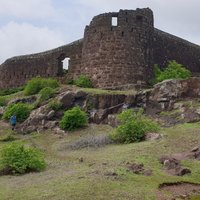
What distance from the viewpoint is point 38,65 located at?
4931 cm

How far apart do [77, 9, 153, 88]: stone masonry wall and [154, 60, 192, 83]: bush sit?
930 mm

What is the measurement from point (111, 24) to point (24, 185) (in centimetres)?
2350

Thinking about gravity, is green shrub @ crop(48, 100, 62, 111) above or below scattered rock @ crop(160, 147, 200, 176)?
above

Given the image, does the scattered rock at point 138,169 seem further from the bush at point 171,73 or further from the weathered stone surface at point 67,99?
the bush at point 171,73

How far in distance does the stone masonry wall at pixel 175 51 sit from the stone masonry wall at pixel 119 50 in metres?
2.93

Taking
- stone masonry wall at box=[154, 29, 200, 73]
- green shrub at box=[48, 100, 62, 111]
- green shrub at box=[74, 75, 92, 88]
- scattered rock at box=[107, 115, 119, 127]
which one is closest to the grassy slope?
scattered rock at box=[107, 115, 119, 127]

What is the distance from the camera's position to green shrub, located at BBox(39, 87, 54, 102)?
37.4 meters

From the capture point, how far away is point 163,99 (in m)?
33.7

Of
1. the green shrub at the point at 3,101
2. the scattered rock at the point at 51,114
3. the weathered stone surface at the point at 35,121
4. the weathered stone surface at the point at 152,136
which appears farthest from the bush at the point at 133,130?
the green shrub at the point at 3,101

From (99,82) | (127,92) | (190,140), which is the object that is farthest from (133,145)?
(99,82)

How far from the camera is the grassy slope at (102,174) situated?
17.9 m

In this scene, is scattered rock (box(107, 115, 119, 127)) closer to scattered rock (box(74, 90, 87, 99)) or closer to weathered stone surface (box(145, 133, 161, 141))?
scattered rock (box(74, 90, 87, 99))

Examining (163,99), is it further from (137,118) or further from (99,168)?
(99,168)

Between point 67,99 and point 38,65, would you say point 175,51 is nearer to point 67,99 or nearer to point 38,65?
point 38,65
